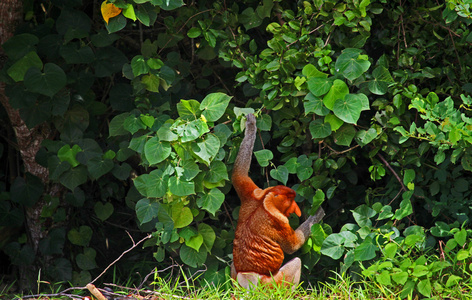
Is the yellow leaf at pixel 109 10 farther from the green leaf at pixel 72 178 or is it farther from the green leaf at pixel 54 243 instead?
the green leaf at pixel 54 243

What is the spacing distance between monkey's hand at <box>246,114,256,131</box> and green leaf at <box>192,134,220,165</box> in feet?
0.68

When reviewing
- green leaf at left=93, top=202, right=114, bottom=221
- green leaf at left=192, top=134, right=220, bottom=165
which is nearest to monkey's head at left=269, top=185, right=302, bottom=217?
green leaf at left=192, top=134, right=220, bottom=165

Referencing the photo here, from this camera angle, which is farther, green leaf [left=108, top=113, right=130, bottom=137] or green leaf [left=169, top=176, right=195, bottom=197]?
green leaf [left=108, top=113, right=130, bottom=137]

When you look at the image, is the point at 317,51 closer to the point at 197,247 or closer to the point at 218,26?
the point at 218,26

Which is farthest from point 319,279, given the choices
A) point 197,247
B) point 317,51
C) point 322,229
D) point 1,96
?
point 1,96

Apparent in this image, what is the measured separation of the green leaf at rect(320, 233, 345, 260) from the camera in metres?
2.69

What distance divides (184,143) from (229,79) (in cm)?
101

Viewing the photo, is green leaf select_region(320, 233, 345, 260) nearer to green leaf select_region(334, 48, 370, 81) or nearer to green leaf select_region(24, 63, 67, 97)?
green leaf select_region(334, 48, 370, 81)

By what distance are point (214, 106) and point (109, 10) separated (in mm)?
679

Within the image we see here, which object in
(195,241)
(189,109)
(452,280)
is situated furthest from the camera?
(195,241)

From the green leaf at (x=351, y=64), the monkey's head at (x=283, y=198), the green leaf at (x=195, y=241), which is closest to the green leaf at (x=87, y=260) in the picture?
the green leaf at (x=195, y=241)

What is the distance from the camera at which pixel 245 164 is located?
2.74 meters

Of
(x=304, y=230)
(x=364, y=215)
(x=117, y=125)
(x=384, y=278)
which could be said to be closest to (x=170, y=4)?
(x=117, y=125)

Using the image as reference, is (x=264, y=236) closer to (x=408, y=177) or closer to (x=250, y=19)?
(x=408, y=177)
